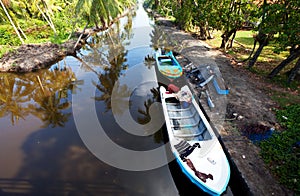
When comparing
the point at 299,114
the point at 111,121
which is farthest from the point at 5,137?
the point at 299,114

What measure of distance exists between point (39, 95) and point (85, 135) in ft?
21.0

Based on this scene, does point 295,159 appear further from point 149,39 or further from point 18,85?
point 149,39

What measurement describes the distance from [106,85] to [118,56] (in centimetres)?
680

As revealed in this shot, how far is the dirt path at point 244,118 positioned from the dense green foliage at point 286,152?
315mm

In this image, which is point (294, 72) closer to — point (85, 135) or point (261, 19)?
point (261, 19)

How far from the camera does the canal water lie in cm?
709

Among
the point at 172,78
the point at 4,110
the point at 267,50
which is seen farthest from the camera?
the point at 267,50

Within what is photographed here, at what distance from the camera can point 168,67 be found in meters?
13.8

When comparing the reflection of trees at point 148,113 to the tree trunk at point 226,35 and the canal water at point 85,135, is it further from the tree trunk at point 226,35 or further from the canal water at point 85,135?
the tree trunk at point 226,35

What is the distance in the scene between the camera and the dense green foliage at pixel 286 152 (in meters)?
6.21

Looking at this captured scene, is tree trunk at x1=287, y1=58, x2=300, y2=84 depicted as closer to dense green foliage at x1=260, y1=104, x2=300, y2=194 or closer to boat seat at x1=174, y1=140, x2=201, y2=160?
dense green foliage at x1=260, y1=104, x2=300, y2=194

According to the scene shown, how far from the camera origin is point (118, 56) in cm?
1997

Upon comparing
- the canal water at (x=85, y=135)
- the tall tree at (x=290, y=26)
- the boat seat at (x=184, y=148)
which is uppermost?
the tall tree at (x=290, y=26)

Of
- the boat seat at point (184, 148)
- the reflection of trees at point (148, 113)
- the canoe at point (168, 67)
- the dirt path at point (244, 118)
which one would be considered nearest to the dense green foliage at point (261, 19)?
the dirt path at point (244, 118)
